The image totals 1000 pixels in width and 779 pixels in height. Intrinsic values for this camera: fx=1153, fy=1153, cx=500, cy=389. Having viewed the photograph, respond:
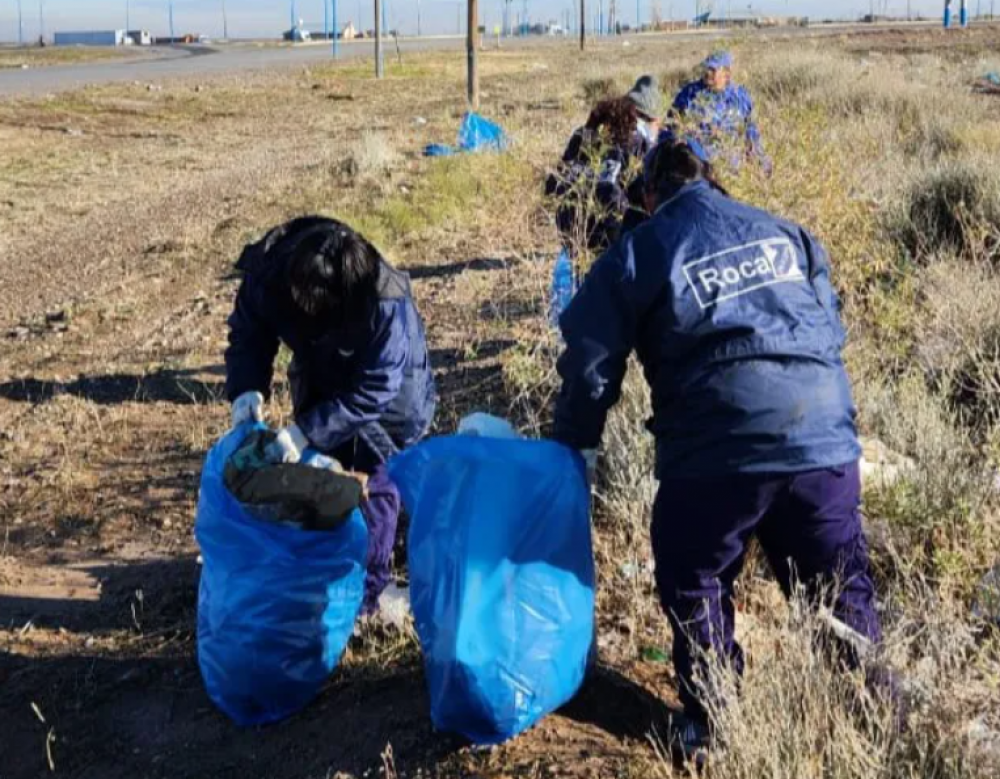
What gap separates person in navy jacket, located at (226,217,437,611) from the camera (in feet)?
9.41

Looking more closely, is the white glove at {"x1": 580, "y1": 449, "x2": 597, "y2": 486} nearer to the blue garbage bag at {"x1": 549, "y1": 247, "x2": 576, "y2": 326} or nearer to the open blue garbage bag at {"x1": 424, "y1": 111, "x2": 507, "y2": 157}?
the blue garbage bag at {"x1": 549, "y1": 247, "x2": 576, "y2": 326}

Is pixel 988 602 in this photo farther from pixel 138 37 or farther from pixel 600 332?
pixel 138 37

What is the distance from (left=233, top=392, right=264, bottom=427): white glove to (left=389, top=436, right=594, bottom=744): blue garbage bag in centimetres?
59

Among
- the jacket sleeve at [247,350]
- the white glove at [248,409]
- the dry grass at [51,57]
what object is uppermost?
the dry grass at [51,57]

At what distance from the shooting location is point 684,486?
247cm

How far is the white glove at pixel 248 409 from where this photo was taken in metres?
3.11

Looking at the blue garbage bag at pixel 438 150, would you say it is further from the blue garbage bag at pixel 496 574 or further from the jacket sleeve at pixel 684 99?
the blue garbage bag at pixel 496 574

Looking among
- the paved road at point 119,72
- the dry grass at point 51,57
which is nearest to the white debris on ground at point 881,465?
the paved road at point 119,72

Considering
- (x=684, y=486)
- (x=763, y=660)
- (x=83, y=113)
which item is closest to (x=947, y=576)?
(x=763, y=660)

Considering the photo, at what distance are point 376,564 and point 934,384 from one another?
258 cm

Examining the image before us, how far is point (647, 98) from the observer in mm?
5363

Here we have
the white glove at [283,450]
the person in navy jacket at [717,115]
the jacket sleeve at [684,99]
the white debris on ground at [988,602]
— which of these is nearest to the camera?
the white debris on ground at [988,602]

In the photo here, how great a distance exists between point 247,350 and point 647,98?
2.83 metres

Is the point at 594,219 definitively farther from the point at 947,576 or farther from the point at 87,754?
the point at 87,754
